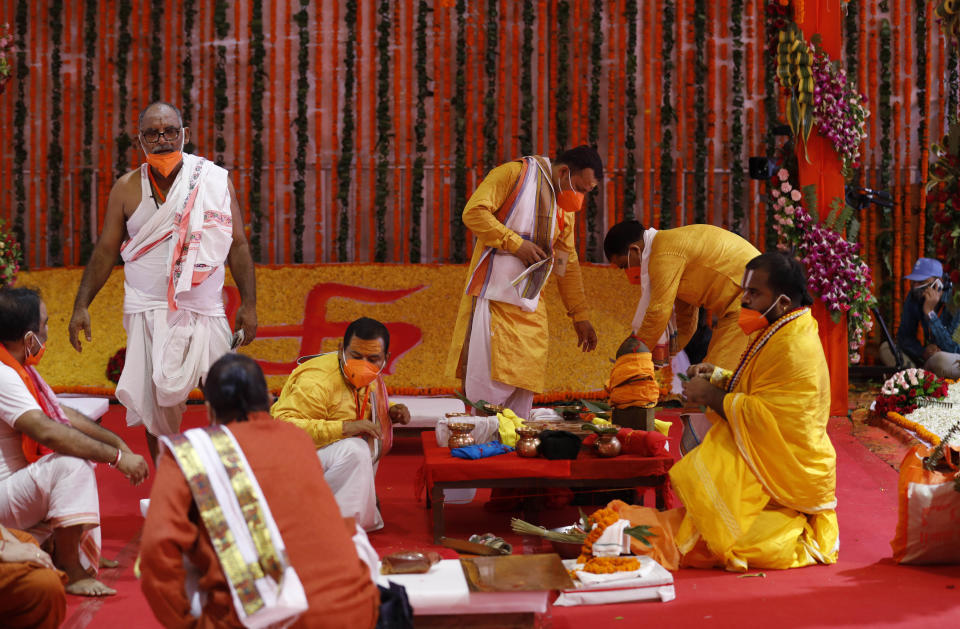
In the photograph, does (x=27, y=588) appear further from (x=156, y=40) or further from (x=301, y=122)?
(x=156, y=40)

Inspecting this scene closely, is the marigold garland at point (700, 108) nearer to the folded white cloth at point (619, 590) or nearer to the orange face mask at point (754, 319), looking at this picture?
the orange face mask at point (754, 319)

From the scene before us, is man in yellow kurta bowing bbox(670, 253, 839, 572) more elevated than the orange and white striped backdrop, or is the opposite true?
the orange and white striped backdrop

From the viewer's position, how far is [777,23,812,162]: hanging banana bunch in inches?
300

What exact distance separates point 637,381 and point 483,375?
1.15 metres

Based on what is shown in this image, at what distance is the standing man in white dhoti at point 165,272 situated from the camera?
490 cm

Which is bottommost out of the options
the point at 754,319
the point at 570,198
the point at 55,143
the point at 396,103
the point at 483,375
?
the point at 483,375

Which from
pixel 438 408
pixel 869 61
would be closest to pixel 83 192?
pixel 438 408

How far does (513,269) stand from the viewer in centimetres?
596

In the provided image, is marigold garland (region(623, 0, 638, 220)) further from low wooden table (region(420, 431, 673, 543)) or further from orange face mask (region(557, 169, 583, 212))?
low wooden table (region(420, 431, 673, 543))

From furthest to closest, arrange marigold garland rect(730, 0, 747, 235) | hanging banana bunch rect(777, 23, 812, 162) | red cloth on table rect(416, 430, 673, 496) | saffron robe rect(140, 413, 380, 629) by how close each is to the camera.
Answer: marigold garland rect(730, 0, 747, 235) → hanging banana bunch rect(777, 23, 812, 162) → red cloth on table rect(416, 430, 673, 496) → saffron robe rect(140, 413, 380, 629)

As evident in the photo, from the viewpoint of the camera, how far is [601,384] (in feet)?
27.7

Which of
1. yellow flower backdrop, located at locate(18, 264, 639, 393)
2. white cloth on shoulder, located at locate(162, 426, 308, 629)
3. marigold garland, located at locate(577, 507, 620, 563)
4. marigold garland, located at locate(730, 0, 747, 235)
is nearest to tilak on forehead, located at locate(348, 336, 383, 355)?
marigold garland, located at locate(577, 507, 620, 563)

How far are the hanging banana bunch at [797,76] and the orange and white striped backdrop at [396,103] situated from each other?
207cm

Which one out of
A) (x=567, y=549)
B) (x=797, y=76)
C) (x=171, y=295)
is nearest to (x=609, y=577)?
(x=567, y=549)
